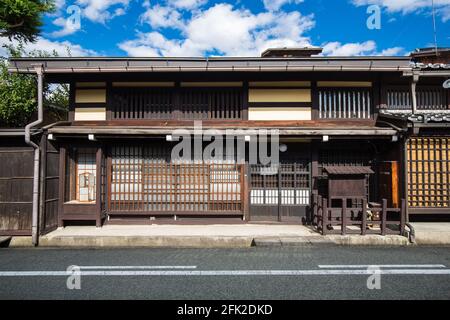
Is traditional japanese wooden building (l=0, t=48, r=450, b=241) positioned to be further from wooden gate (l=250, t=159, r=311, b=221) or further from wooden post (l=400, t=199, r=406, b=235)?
wooden post (l=400, t=199, r=406, b=235)

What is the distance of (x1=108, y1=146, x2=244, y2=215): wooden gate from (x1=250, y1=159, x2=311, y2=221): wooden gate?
67 centimetres

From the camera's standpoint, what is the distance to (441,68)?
31.4ft

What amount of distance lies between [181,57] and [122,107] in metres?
2.88

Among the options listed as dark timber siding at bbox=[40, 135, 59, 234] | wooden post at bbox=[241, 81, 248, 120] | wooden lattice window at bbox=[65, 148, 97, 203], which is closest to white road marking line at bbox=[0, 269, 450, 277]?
dark timber siding at bbox=[40, 135, 59, 234]

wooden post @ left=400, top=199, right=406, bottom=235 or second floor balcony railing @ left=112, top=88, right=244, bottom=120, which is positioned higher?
second floor balcony railing @ left=112, top=88, right=244, bottom=120

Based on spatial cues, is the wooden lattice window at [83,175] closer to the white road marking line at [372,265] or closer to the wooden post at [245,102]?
the wooden post at [245,102]

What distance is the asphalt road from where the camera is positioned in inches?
176

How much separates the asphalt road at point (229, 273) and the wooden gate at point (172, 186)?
2231 mm

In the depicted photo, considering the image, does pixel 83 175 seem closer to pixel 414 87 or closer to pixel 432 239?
pixel 432 239

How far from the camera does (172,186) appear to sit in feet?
29.7

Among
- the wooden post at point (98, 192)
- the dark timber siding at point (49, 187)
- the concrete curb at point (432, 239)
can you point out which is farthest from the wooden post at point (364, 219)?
the dark timber siding at point (49, 187)

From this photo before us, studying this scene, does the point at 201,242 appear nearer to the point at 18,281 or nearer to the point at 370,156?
the point at 18,281

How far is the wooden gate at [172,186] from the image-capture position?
9.00 m
